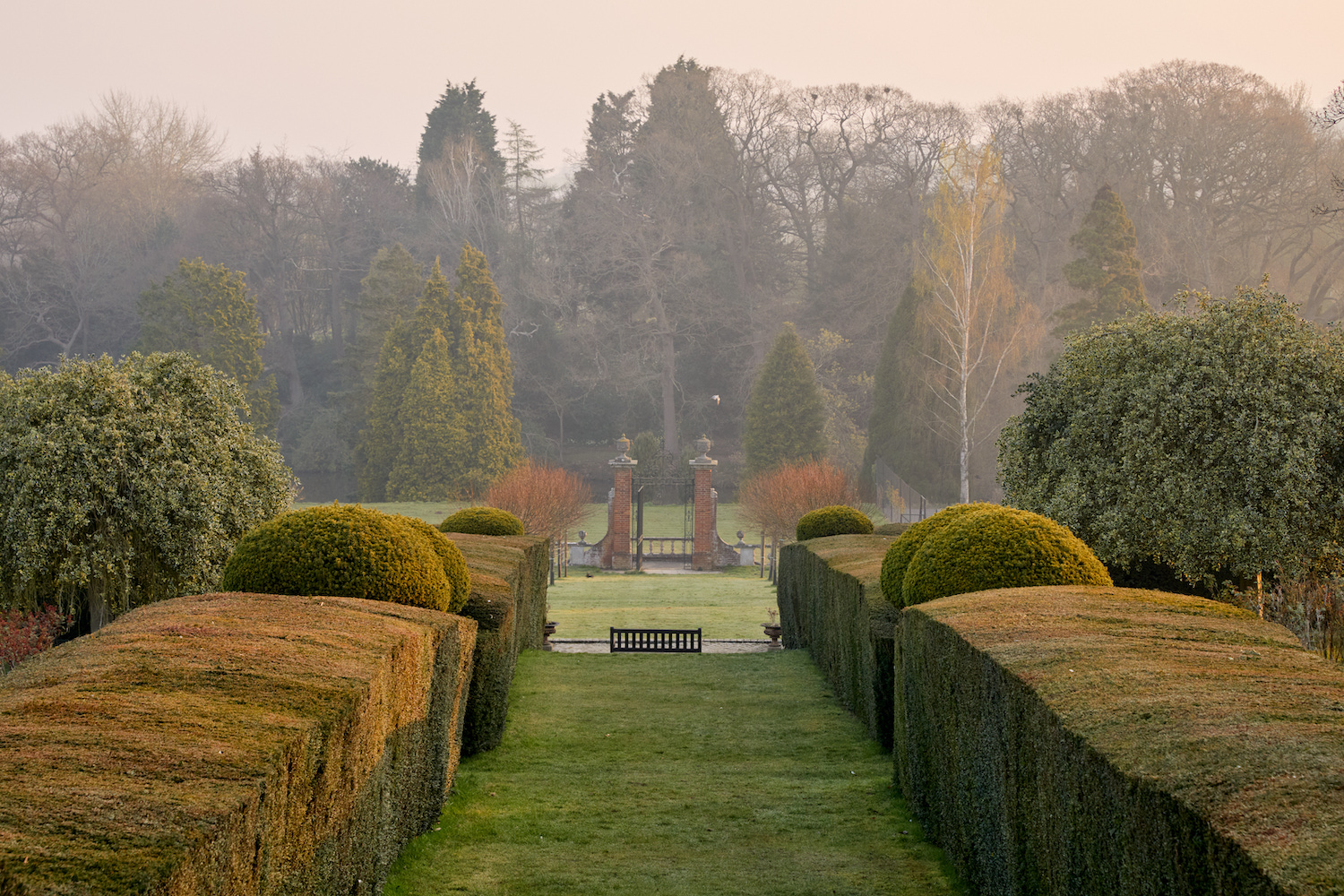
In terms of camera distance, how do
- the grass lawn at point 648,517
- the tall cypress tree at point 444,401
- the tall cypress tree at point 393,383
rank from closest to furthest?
the grass lawn at point 648,517
the tall cypress tree at point 444,401
the tall cypress tree at point 393,383

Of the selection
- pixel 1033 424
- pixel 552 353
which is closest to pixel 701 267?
pixel 552 353

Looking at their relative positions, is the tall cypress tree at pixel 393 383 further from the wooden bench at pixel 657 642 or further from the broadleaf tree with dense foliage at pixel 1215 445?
the broadleaf tree with dense foliage at pixel 1215 445

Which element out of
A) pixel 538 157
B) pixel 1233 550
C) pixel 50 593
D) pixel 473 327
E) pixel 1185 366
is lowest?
pixel 50 593

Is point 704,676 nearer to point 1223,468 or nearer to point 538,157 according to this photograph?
point 1223,468

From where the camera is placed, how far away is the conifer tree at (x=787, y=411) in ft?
132

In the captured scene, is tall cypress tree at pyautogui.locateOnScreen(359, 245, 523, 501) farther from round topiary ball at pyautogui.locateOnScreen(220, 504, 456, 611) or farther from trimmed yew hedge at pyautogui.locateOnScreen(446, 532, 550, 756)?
round topiary ball at pyautogui.locateOnScreen(220, 504, 456, 611)

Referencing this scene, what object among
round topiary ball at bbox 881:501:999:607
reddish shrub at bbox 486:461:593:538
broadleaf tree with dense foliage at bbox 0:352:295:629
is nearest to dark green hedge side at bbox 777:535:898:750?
round topiary ball at bbox 881:501:999:607

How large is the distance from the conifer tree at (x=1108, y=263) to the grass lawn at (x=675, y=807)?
24860 millimetres

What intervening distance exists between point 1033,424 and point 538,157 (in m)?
46.9

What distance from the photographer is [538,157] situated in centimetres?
5591

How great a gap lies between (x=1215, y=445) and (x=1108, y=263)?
23464 millimetres

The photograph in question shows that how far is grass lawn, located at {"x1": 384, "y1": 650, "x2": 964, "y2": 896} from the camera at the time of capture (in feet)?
17.8

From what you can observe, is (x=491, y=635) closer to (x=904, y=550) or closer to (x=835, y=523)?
(x=904, y=550)

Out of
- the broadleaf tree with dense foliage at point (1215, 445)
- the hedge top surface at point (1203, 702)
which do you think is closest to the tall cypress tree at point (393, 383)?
the broadleaf tree with dense foliage at point (1215, 445)
